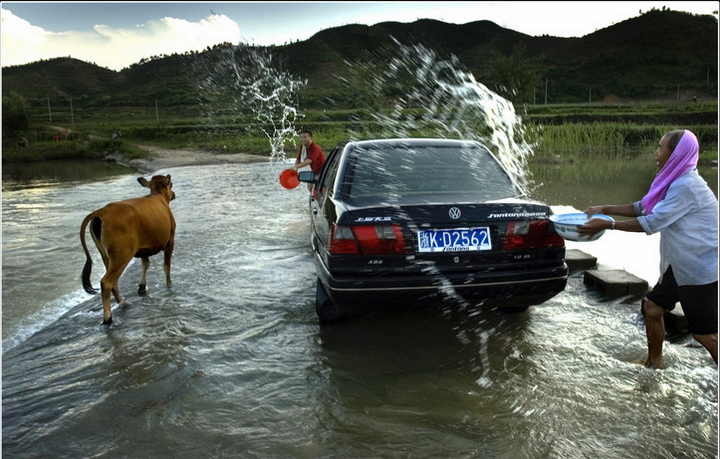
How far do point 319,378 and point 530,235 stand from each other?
1852 millimetres

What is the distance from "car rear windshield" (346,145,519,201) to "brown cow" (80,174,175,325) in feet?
7.33

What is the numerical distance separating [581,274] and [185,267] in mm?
4879

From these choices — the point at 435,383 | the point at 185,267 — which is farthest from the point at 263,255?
the point at 435,383

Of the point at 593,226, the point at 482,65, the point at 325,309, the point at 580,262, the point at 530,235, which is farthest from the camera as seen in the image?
the point at 482,65

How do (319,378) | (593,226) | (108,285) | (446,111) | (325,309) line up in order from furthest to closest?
(446,111)
(108,285)
(325,309)
(319,378)
(593,226)

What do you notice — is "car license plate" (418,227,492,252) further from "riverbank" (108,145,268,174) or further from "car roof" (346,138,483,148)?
"riverbank" (108,145,268,174)

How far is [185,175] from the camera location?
1950 centimetres

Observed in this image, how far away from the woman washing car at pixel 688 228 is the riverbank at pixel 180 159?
21.8 metres

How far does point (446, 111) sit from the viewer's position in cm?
2902

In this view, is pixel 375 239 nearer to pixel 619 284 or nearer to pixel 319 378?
pixel 319 378

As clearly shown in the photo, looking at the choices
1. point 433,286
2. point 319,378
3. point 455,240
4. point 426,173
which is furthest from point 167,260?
point 455,240

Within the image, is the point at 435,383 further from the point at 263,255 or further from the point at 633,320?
the point at 263,255

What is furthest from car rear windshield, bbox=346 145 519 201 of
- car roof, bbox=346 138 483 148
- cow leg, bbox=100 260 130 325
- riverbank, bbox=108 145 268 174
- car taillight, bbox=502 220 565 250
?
riverbank, bbox=108 145 268 174

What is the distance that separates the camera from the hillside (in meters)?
68.1
